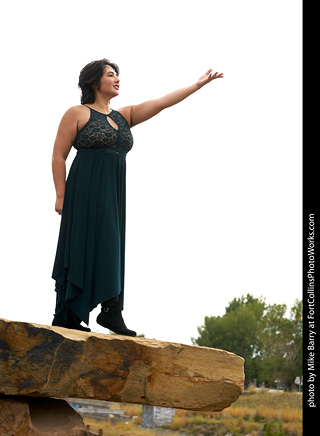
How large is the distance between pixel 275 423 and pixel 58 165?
18982 mm

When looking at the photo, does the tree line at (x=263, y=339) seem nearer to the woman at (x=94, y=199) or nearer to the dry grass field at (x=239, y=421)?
the dry grass field at (x=239, y=421)

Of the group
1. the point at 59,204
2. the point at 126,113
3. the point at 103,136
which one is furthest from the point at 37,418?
the point at 126,113

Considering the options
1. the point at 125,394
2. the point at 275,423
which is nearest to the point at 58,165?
the point at 125,394

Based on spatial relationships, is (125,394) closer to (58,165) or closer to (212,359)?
(212,359)

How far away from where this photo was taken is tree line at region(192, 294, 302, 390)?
33.1m

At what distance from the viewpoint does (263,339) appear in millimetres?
35312

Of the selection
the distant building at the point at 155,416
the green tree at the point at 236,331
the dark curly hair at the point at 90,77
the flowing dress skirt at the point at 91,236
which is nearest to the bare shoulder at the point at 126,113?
the dark curly hair at the point at 90,77

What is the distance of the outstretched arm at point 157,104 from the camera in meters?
6.23

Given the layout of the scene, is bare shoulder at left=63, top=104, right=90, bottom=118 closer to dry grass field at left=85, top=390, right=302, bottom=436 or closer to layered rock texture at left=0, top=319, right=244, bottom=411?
layered rock texture at left=0, top=319, right=244, bottom=411

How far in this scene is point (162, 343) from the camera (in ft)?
18.4

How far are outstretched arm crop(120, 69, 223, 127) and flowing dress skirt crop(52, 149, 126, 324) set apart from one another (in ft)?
1.84

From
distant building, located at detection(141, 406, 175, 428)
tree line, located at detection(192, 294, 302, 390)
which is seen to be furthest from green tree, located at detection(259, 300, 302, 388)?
distant building, located at detection(141, 406, 175, 428)

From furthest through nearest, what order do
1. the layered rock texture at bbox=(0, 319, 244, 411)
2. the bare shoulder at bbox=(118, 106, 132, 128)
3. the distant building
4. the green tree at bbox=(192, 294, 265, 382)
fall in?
the green tree at bbox=(192, 294, 265, 382) < the distant building < the bare shoulder at bbox=(118, 106, 132, 128) < the layered rock texture at bbox=(0, 319, 244, 411)
